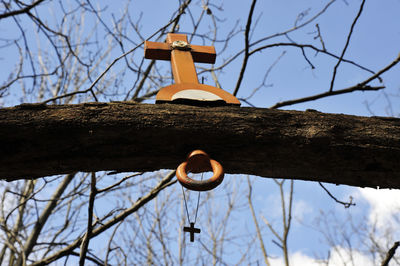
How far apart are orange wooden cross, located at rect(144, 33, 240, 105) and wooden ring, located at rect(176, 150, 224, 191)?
0.34 meters

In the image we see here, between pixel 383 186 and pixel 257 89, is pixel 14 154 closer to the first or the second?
pixel 383 186

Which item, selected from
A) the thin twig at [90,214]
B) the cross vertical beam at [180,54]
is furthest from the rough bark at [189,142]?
the thin twig at [90,214]

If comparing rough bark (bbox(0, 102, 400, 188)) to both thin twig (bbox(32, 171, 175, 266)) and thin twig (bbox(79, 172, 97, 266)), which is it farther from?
thin twig (bbox(32, 171, 175, 266))

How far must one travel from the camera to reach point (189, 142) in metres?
1.40

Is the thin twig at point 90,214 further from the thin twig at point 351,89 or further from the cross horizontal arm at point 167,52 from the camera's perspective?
the thin twig at point 351,89

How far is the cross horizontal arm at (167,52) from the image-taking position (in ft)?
7.37

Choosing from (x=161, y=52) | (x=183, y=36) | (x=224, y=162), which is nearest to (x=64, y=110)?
(x=224, y=162)

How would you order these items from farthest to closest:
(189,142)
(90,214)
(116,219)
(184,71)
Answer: (116,219) → (90,214) → (184,71) → (189,142)

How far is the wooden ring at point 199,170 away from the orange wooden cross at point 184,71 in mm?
340

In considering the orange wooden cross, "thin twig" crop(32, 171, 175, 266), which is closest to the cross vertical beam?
the orange wooden cross

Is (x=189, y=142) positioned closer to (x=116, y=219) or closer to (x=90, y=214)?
(x=90, y=214)

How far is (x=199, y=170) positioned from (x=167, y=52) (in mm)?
1109

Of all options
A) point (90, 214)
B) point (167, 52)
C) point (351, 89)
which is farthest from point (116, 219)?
point (351, 89)

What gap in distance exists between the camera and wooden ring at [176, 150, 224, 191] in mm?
1258
